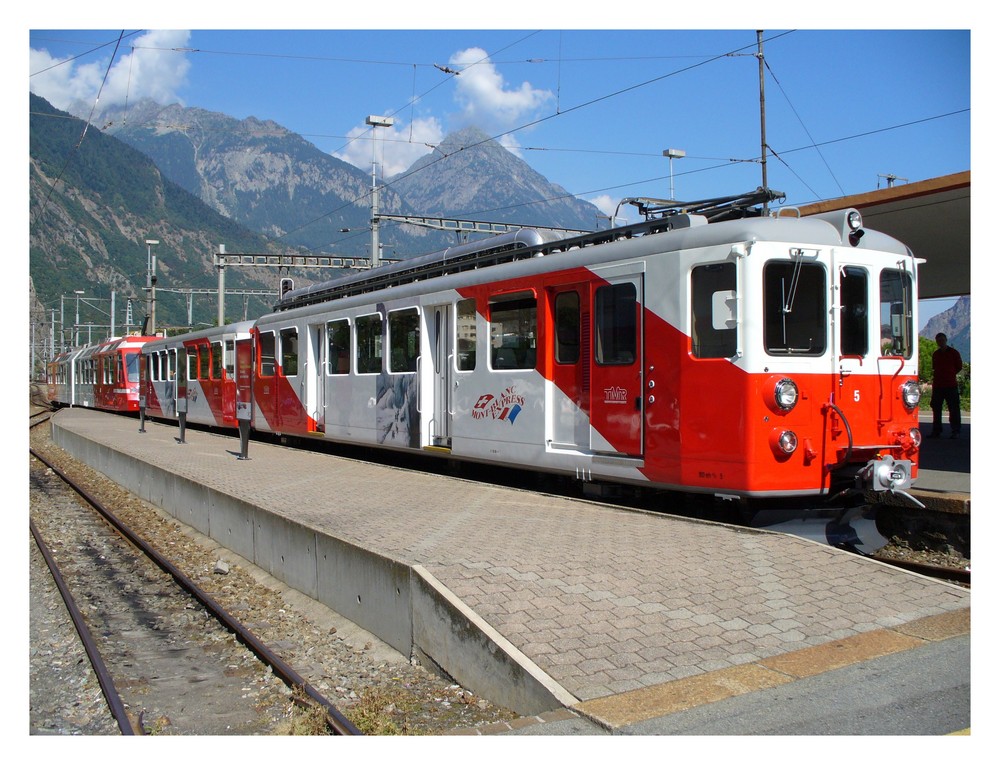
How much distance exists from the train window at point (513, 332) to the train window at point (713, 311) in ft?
8.03

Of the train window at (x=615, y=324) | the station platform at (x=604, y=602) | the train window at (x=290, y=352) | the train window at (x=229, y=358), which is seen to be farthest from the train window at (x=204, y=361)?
the train window at (x=615, y=324)

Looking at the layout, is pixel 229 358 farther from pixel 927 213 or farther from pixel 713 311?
pixel 713 311

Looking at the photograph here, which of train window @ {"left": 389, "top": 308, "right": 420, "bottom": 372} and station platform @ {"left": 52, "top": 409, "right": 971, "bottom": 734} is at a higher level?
train window @ {"left": 389, "top": 308, "right": 420, "bottom": 372}

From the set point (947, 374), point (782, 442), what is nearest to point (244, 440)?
point (782, 442)

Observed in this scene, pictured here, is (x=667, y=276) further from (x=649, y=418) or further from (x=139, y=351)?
(x=139, y=351)

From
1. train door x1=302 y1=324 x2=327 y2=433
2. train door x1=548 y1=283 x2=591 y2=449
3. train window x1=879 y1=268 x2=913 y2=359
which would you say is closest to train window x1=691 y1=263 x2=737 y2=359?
Answer: train door x1=548 y1=283 x2=591 y2=449

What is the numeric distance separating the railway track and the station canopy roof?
27.1 feet

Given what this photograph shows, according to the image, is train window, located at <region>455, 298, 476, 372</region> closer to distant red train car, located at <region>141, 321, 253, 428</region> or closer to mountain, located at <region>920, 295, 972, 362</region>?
mountain, located at <region>920, 295, 972, 362</region>

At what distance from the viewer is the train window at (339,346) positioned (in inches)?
618

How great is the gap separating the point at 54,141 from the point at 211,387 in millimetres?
163089

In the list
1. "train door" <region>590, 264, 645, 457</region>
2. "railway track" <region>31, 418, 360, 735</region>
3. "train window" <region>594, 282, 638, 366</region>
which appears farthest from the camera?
"train window" <region>594, 282, 638, 366</region>

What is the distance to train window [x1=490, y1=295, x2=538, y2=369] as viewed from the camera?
10.7 meters

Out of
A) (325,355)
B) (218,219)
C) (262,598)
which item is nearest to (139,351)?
(325,355)
